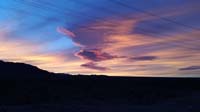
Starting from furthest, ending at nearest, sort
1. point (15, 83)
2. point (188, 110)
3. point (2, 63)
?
point (2, 63) → point (15, 83) → point (188, 110)

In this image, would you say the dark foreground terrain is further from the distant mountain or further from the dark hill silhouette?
the dark hill silhouette

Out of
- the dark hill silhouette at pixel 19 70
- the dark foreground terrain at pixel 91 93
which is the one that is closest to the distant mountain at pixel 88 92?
the dark foreground terrain at pixel 91 93

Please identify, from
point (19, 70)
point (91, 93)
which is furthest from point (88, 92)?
point (19, 70)

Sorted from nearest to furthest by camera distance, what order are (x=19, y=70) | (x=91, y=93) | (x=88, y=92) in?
(x=91, y=93) < (x=88, y=92) < (x=19, y=70)

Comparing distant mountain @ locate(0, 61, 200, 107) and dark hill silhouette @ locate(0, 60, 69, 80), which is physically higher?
dark hill silhouette @ locate(0, 60, 69, 80)

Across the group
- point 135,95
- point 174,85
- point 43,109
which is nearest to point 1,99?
point 135,95

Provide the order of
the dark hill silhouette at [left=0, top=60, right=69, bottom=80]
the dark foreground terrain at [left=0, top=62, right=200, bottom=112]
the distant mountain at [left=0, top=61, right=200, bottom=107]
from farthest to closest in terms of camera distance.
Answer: the dark hill silhouette at [left=0, top=60, right=69, bottom=80] < the distant mountain at [left=0, top=61, right=200, bottom=107] < the dark foreground terrain at [left=0, top=62, right=200, bottom=112]

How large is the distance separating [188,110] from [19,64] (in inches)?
2778

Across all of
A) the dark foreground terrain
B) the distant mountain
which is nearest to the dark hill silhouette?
the distant mountain

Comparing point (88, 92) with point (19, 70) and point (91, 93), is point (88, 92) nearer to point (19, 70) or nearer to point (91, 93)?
point (91, 93)

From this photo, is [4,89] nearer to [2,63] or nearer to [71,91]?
[71,91]

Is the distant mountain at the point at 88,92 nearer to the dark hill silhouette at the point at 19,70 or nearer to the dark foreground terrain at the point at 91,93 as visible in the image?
the dark foreground terrain at the point at 91,93

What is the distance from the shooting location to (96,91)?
6319 centimetres

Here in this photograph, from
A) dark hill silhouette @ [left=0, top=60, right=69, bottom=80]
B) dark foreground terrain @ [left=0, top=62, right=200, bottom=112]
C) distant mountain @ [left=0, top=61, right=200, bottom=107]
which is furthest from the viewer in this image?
dark hill silhouette @ [left=0, top=60, right=69, bottom=80]
